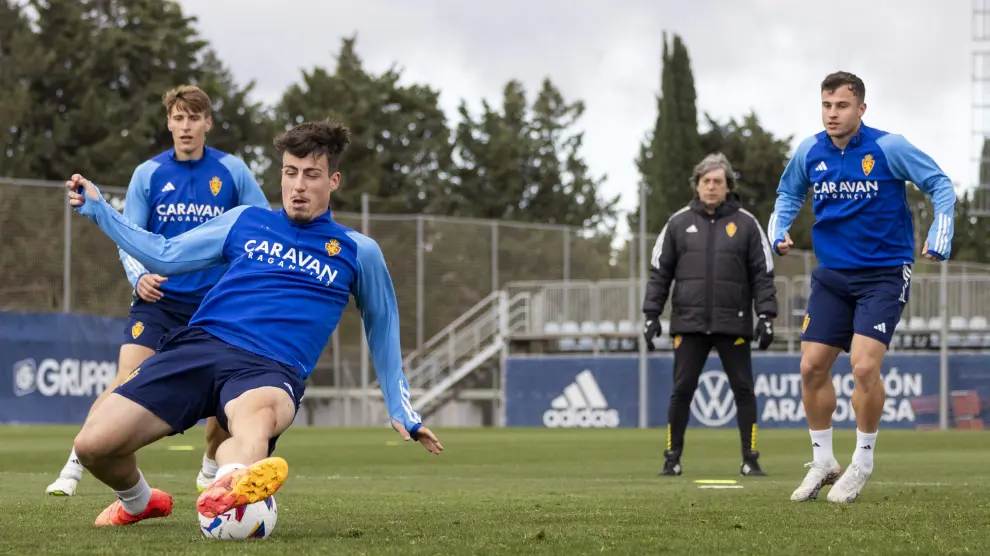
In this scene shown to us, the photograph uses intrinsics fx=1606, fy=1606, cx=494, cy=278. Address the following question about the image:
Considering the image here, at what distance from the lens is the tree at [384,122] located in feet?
178

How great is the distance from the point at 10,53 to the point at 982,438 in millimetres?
35636

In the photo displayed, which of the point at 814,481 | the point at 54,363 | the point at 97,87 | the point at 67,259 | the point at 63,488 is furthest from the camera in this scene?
the point at 97,87

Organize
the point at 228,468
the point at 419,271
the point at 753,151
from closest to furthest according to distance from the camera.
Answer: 1. the point at 228,468
2. the point at 419,271
3. the point at 753,151

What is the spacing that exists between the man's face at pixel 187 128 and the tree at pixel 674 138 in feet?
147

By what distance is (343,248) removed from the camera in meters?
5.86

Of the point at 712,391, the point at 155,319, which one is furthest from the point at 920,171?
the point at 712,391

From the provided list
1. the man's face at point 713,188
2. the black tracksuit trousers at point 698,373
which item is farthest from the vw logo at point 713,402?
the man's face at point 713,188

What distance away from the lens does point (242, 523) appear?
518 cm

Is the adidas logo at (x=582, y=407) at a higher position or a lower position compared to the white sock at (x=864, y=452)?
lower

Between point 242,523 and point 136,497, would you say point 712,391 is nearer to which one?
point 136,497

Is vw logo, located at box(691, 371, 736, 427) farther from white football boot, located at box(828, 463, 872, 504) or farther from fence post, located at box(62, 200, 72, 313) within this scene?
white football boot, located at box(828, 463, 872, 504)

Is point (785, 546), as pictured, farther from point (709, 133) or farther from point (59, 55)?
point (709, 133)

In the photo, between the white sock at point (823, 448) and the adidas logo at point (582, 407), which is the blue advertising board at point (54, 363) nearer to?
the adidas logo at point (582, 407)

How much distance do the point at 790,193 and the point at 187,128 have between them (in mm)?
3164
